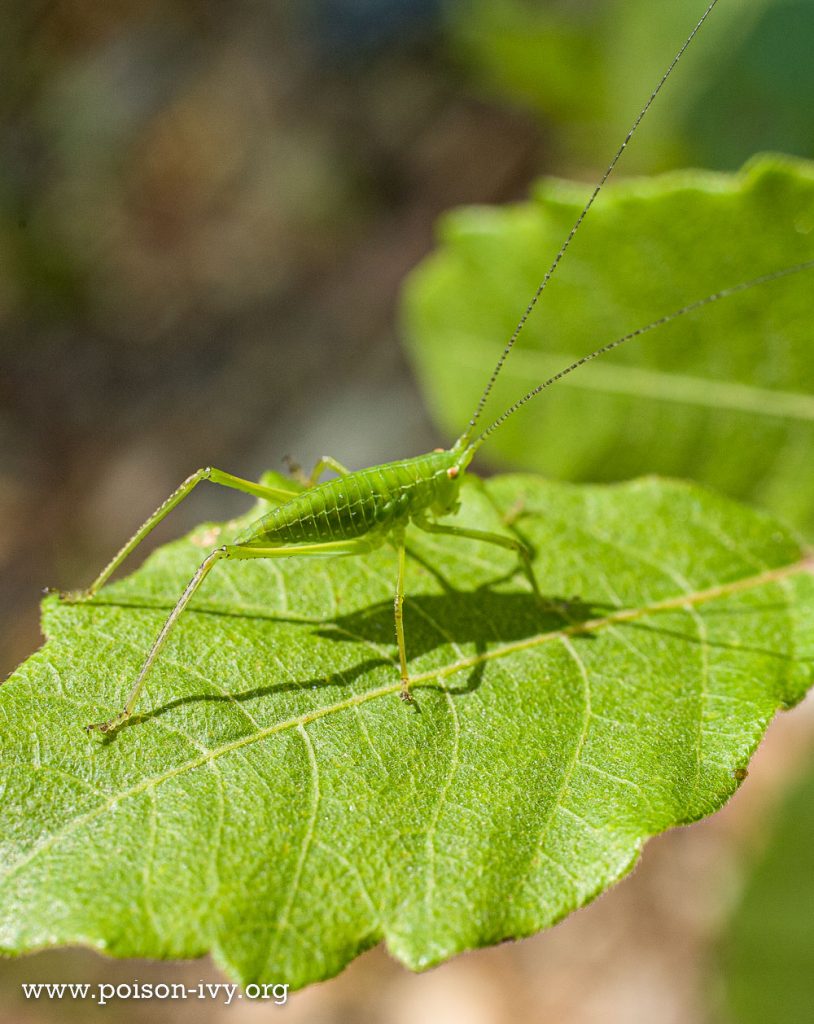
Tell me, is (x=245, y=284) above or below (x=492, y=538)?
above

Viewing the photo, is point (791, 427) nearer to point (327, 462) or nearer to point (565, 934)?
point (327, 462)

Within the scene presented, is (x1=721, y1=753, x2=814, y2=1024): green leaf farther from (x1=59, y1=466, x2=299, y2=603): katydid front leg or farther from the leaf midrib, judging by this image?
(x1=59, y1=466, x2=299, y2=603): katydid front leg

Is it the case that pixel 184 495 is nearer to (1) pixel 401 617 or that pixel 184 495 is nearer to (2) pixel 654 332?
(1) pixel 401 617

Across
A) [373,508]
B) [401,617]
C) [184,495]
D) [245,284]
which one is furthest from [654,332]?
[245,284]

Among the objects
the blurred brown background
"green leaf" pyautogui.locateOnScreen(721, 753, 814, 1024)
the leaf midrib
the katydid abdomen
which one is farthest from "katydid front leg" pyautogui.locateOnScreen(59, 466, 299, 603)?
the blurred brown background

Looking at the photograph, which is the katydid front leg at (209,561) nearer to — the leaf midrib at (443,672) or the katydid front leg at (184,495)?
the leaf midrib at (443,672)

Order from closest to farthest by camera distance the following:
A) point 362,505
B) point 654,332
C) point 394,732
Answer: point 394,732 < point 362,505 < point 654,332
